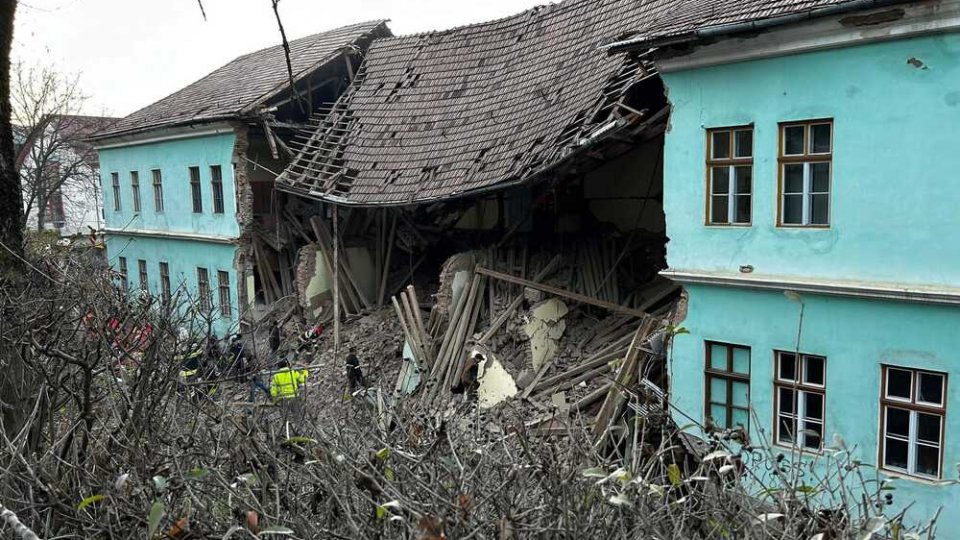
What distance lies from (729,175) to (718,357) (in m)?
2.40

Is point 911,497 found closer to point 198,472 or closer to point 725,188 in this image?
point 725,188

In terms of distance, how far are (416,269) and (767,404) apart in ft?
32.1

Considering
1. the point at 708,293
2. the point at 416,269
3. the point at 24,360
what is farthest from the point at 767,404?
the point at 416,269

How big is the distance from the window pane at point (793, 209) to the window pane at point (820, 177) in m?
0.20

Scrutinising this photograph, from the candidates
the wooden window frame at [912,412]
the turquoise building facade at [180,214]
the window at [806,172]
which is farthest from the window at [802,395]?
the turquoise building facade at [180,214]

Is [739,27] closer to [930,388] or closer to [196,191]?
[930,388]

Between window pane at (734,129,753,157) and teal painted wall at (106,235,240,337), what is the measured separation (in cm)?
1273

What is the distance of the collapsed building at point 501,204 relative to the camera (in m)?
11.9

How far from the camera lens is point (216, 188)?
66.0 ft

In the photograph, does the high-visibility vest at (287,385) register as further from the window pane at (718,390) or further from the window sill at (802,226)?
the window sill at (802,226)

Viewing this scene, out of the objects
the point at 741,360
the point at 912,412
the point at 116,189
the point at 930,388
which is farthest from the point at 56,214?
the point at 930,388

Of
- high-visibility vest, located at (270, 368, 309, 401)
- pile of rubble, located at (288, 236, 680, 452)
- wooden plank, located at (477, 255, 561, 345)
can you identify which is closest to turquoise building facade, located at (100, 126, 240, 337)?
pile of rubble, located at (288, 236, 680, 452)

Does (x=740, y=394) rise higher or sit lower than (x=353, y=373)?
higher

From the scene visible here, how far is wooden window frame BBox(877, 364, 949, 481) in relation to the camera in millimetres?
8125
